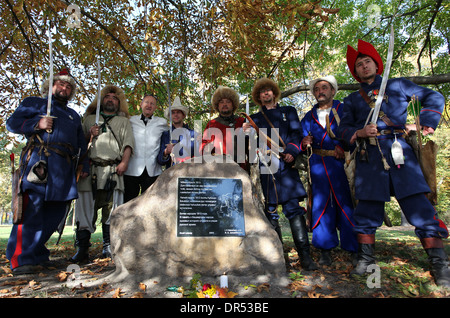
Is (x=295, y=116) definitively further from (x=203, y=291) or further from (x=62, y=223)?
(x=62, y=223)

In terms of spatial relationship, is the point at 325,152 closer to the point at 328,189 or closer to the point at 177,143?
the point at 328,189

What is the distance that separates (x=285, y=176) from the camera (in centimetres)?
396

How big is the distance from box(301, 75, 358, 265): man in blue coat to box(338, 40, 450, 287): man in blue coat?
462mm

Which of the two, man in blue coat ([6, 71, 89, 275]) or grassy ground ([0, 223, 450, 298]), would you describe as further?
man in blue coat ([6, 71, 89, 275])

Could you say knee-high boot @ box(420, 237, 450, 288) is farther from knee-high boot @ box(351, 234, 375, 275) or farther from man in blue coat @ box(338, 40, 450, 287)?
knee-high boot @ box(351, 234, 375, 275)

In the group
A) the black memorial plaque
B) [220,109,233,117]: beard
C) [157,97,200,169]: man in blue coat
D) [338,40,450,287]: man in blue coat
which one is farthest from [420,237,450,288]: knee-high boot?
[157,97,200,169]: man in blue coat

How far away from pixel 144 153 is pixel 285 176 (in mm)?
2287

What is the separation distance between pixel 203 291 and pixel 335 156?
2.45 metres

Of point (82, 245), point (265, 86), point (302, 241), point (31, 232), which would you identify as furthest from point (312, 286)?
point (31, 232)

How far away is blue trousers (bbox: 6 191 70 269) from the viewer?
364 centimetres

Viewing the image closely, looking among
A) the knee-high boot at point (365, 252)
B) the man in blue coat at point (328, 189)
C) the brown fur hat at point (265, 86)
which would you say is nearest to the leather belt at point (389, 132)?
the man in blue coat at point (328, 189)

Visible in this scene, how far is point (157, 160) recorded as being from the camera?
4793mm

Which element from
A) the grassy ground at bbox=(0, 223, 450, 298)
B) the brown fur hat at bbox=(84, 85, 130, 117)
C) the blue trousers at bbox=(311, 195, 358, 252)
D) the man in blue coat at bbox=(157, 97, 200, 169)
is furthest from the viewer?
the brown fur hat at bbox=(84, 85, 130, 117)

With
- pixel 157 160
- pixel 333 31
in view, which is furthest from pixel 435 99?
pixel 333 31
